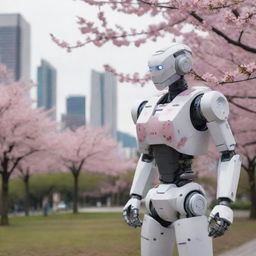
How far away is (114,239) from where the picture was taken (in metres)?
13.3

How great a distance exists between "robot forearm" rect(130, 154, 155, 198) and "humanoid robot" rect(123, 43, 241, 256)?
5.0 inches

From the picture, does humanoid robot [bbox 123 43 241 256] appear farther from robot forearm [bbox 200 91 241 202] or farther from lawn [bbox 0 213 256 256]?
lawn [bbox 0 213 256 256]

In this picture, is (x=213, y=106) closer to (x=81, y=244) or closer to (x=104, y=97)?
(x=81, y=244)

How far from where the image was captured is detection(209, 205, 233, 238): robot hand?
13.7 feet

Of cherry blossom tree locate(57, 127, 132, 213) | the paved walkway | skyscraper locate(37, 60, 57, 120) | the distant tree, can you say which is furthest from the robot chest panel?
skyscraper locate(37, 60, 57, 120)

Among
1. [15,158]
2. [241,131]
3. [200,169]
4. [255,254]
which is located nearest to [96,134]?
[200,169]

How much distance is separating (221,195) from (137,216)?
88 cm

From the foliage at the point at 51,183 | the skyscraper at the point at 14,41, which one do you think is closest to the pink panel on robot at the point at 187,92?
the foliage at the point at 51,183

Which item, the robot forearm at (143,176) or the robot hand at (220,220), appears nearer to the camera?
the robot hand at (220,220)

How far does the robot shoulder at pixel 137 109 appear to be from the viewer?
5172mm

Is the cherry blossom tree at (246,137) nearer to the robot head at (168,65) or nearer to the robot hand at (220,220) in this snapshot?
the robot head at (168,65)

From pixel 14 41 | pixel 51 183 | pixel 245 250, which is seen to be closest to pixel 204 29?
pixel 245 250

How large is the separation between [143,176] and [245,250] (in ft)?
22.5

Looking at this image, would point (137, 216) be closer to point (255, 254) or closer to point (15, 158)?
point (255, 254)
